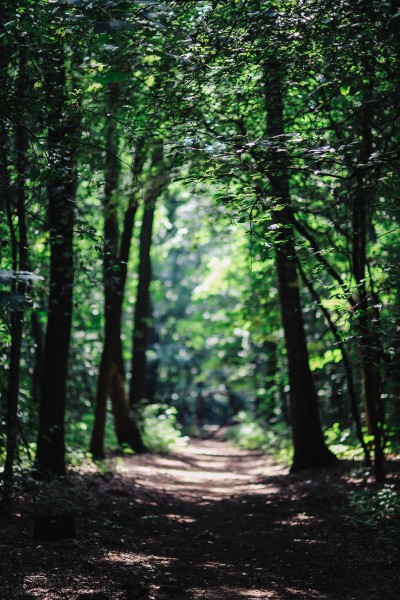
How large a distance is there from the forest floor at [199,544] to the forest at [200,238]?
40 millimetres

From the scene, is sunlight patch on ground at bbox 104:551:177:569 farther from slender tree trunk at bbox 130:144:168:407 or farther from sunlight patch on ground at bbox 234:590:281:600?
slender tree trunk at bbox 130:144:168:407

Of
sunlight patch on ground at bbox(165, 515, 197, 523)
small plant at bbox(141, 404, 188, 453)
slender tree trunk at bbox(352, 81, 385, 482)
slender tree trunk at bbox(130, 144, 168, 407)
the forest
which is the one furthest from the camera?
slender tree trunk at bbox(130, 144, 168, 407)

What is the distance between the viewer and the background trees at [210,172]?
532cm

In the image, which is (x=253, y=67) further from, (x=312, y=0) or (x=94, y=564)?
(x=94, y=564)

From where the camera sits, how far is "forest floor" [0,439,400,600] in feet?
16.7

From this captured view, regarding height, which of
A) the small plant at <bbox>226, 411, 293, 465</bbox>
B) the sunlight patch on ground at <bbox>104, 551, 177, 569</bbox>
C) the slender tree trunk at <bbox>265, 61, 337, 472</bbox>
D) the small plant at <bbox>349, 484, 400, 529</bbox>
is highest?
the slender tree trunk at <bbox>265, 61, 337, 472</bbox>

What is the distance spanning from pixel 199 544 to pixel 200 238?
29.1 ft

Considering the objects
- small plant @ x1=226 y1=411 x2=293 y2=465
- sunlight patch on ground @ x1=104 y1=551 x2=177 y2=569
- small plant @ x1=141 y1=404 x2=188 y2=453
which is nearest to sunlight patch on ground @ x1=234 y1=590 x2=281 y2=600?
sunlight patch on ground @ x1=104 y1=551 x2=177 y2=569

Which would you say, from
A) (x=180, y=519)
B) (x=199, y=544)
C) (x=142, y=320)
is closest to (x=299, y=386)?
(x=180, y=519)

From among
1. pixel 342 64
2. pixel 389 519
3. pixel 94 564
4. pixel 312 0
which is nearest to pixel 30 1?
pixel 312 0

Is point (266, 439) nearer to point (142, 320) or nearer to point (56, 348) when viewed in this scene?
point (142, 320)

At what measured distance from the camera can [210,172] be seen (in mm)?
5383

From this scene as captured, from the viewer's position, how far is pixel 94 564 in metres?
5.60

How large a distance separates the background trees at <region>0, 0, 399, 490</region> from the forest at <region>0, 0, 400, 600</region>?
43mm
